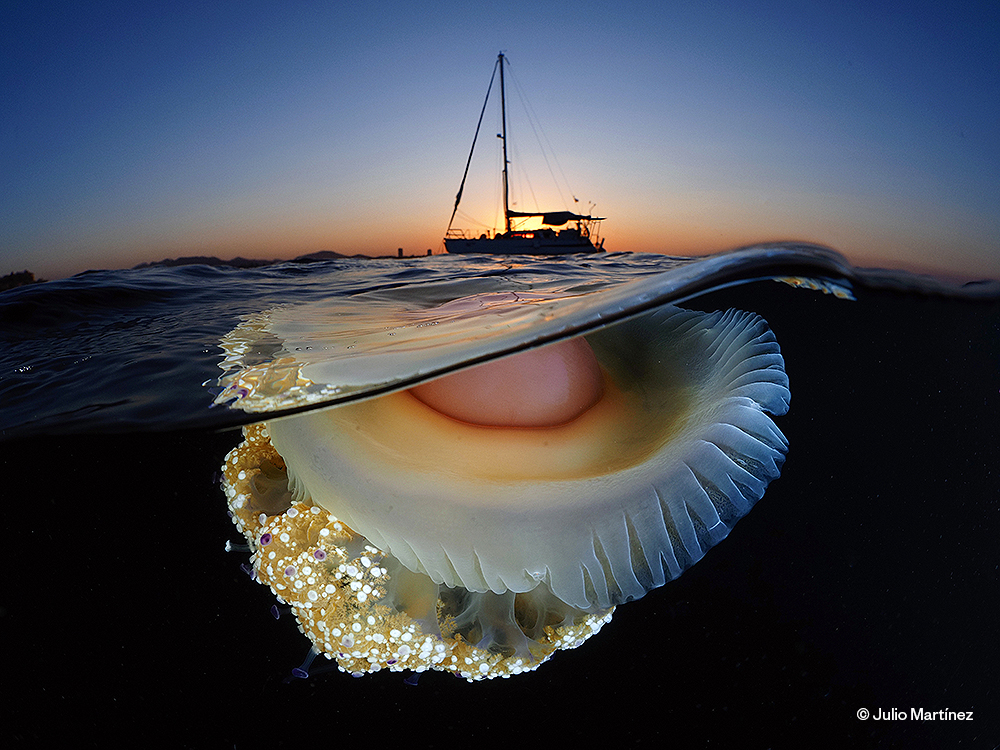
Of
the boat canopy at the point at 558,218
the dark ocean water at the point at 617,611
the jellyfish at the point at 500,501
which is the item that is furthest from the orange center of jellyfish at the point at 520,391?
the boat canopy at the point at 558,218

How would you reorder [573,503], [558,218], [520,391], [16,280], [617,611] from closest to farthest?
[573,503] → [520,391] → [617,611] → [16,280] → [558,218]

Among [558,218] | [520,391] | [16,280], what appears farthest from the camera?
[558,218]

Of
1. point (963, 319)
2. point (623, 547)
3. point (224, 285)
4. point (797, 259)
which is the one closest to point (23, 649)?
point (224, 285)

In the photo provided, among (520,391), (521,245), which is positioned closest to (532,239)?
(521,245)

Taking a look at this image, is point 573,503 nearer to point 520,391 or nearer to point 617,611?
Answer: point 520,391

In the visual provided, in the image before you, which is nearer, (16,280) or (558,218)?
(16,280)

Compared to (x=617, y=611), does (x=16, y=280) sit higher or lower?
higher

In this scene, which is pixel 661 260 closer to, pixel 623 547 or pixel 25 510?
pixel 623 547
